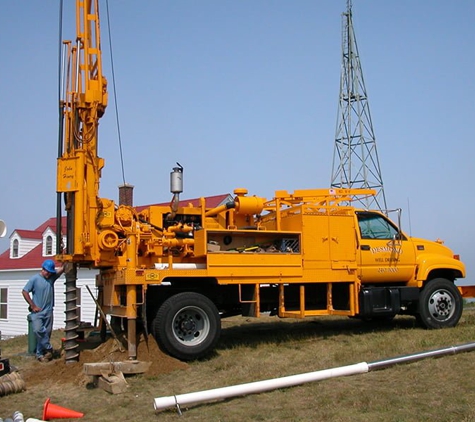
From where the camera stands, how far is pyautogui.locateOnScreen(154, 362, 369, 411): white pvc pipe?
21.8ft

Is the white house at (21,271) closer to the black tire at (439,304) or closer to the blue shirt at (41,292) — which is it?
the black tire at (439,304)

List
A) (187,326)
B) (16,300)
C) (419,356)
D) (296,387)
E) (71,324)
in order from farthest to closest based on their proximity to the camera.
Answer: (16,300) < (71,324) < (187,326) < (419,356) < (296,387)

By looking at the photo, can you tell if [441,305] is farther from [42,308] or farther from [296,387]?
[42,308]

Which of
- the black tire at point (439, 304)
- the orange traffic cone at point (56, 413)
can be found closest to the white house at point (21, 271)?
the black tire at point (439, 304)

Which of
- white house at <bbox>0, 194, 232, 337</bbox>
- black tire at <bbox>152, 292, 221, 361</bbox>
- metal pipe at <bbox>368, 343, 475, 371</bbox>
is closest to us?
metal pipe at <bbox>368, 343, 475, 371</bbox>

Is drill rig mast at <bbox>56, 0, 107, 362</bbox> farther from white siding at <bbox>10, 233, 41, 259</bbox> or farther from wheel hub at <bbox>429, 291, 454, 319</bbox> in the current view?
white siding at <bbox>10, 233, 41, 259</bbox>

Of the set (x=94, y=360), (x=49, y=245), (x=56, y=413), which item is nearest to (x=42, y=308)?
(x=94, y=360)

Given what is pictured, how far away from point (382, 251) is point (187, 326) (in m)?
4.47

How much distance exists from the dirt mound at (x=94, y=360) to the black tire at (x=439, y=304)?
5.38 metres

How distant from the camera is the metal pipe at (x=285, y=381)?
6.68m

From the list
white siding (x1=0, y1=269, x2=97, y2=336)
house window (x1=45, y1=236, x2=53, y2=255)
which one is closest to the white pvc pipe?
white siding (x1=0, y1=269, x2=97, y2=336)

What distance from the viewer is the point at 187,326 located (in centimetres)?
988

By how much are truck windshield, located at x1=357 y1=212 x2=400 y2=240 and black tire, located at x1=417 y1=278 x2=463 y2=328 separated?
128 centimetres

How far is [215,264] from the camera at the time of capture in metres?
10.2
